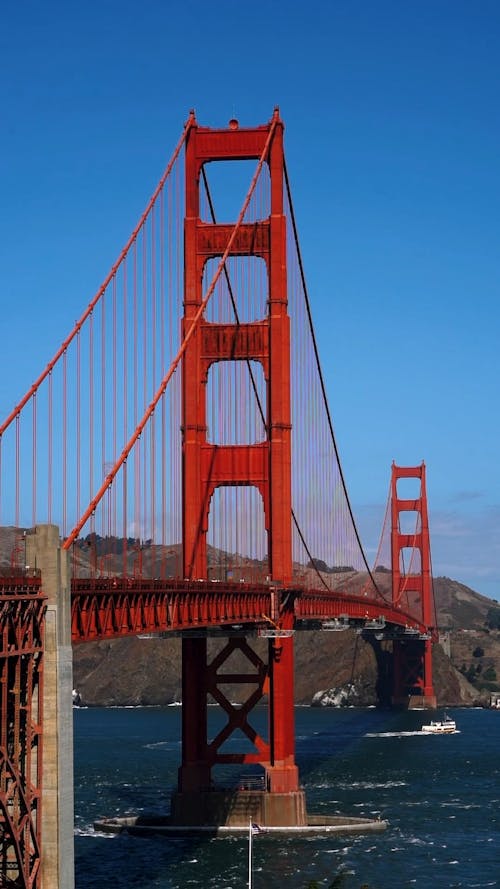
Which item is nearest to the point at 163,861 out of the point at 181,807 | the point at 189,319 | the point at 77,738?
the point at 181,807

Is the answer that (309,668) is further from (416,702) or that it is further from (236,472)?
(236,472)

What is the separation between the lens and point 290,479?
63.9 meters

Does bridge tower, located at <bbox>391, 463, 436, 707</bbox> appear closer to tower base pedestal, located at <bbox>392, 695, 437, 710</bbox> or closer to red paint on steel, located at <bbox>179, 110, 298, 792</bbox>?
tower base pedestal, located at <bbox>392, 695, 437, 710</bbox>

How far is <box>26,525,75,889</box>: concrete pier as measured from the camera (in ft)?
107

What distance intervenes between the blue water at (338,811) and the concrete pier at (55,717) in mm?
17402

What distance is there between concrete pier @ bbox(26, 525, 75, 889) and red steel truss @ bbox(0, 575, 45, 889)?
168 millimetres

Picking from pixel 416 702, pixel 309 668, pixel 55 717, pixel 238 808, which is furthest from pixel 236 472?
pixel 309 668

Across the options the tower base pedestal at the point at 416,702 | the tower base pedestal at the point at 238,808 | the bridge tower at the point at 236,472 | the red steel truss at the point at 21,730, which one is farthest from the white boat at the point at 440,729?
the red steel truss at the point at 21,730

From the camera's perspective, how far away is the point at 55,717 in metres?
32.6

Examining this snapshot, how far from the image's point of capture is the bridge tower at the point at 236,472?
62281 millimetres

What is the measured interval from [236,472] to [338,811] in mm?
15174

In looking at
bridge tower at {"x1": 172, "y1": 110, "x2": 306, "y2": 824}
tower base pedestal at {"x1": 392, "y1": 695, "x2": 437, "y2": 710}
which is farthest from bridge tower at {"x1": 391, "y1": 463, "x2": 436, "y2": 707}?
bridge tower at {"x1": 172, "y1": 110, "x2": 306, "y2": 824}

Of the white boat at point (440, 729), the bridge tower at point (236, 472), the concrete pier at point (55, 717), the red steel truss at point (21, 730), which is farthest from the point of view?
the white boat at point (440, 729)

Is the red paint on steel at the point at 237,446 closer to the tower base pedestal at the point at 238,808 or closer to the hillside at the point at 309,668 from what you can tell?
the tower base pedestal at the point at 238,808
